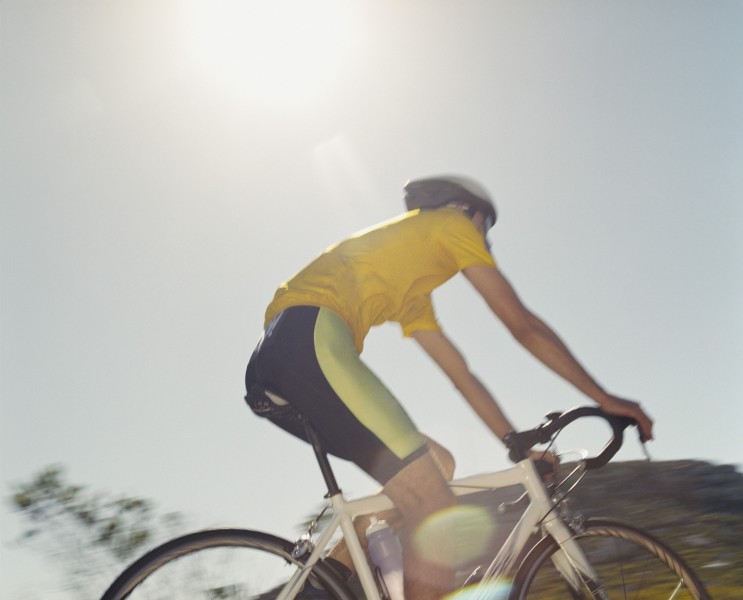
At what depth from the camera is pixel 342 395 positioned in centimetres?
287

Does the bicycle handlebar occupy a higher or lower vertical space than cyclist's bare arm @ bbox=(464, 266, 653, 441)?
lower

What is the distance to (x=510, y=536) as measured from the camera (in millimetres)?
3021

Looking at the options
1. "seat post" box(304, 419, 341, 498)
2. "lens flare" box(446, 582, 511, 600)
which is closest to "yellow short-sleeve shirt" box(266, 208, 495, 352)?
"seat post" box(304, 419, 341, 498)

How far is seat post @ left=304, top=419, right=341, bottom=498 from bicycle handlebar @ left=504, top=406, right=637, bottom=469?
2.26ft

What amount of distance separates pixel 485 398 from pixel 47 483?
6.08m

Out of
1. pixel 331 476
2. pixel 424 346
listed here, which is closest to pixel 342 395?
pixel 331 476

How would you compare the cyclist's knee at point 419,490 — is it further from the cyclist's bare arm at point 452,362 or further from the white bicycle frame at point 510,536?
the cyclist's bare arm at point 452,362

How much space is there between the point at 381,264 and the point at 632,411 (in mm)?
1058

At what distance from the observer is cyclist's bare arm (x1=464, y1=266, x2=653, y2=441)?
2.95m

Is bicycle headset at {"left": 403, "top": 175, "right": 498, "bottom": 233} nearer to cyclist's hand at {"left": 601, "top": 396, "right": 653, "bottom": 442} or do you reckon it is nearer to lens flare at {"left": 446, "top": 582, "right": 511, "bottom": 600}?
cyclist's hand at {"left": 601, "top": 396, "right": 653, "bottom": 442}

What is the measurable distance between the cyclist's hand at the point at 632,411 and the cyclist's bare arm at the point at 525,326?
0.30 feet

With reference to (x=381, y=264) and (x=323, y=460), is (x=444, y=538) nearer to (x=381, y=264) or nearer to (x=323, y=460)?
(x=323, y=460)

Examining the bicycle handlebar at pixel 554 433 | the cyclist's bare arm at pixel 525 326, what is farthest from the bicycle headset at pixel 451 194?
the bicycle handlebar at pixel 554 433

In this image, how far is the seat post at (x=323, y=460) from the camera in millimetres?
2918
